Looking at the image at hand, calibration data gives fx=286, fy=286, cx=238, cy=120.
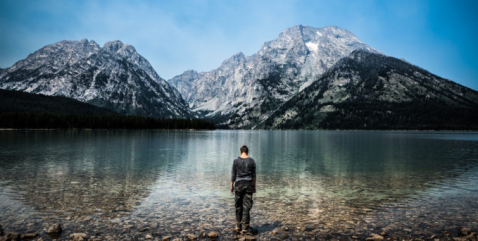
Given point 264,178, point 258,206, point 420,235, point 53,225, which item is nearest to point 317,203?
point 258,206

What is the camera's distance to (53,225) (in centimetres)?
1445

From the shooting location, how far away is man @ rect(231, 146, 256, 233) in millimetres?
15307

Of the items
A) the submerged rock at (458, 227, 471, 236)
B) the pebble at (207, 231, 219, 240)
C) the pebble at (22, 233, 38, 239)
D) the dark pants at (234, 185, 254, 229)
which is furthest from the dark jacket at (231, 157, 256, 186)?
the submerged rock at (458, 227, 471, 236)

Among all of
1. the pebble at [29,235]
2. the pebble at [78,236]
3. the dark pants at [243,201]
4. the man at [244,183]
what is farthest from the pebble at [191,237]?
the pebble at [29,235]

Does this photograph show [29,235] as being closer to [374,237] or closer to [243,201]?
[243,201]

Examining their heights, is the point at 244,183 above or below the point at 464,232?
above

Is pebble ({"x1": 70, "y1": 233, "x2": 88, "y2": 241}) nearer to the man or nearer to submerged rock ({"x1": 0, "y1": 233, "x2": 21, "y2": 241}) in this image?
submerged rock ({"x1": 0, "y1": 233, "x2": 21, "y2": 241})

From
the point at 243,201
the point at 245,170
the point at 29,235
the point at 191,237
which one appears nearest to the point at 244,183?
the point at 245,170

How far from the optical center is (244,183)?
50.7ft

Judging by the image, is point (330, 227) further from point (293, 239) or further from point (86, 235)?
point (86, 235)

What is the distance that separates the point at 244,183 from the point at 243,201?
110 cm

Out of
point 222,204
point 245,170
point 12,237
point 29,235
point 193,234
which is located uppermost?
point 245,170

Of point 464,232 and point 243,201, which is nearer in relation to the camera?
point 464,232

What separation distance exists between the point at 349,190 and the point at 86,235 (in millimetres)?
22089
